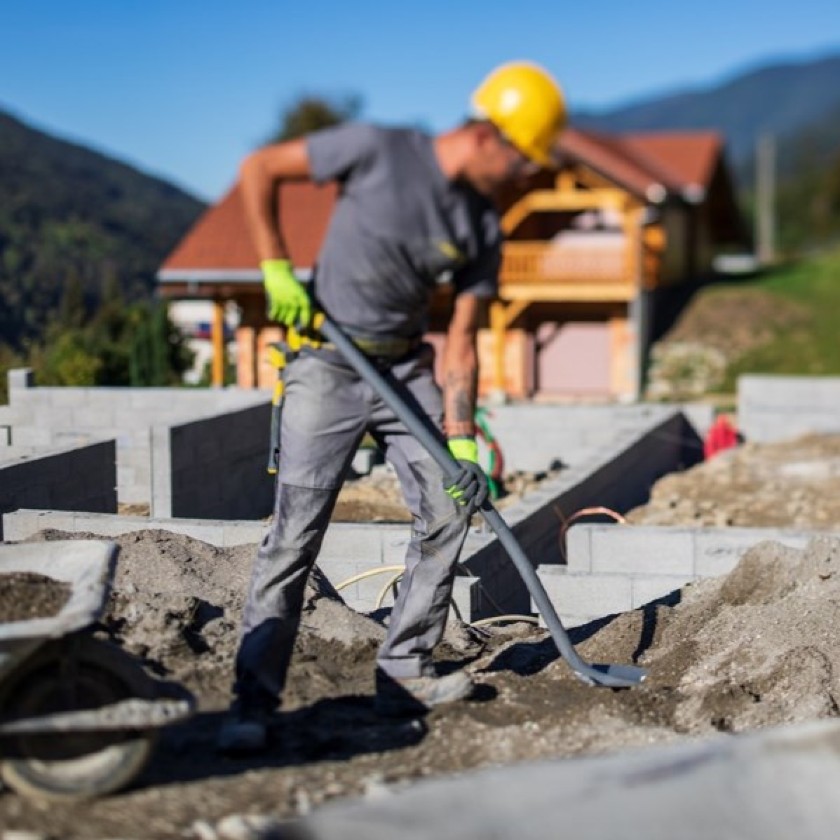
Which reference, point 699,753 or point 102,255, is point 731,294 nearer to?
point 102,255

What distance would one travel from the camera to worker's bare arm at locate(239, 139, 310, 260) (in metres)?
4.48

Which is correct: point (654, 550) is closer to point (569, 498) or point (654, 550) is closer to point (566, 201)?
point (569, 498)

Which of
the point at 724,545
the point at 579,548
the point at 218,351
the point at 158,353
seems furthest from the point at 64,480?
the point at 218,351

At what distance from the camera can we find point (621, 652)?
5.94 metres

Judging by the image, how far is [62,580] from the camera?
14.1ft

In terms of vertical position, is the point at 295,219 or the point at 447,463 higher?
the point at 295,219

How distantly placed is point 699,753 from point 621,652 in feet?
8.11

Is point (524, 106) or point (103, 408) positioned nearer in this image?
point (524, 106)

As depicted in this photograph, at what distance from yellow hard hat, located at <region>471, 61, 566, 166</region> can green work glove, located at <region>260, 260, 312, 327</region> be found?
2.54ft

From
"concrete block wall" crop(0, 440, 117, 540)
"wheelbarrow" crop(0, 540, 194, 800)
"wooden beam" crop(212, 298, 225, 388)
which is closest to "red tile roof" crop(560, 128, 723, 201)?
"wooden beam" crop(212, 298, 225, 388)

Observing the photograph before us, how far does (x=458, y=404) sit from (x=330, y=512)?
1.82ft

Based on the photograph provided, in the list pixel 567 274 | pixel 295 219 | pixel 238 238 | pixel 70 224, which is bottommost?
pixel 567 274

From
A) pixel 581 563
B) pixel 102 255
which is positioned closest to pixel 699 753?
pixel 581 563

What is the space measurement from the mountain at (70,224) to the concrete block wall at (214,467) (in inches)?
843
